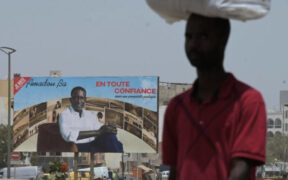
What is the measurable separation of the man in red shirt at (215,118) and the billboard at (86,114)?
154 ft

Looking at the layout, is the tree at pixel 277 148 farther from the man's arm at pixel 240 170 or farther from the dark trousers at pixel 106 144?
the man's arm at pixel 240 170

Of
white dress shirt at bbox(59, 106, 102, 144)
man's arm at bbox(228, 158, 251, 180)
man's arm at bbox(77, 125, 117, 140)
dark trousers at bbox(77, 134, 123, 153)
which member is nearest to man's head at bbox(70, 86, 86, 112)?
white dress shirt at bbox(59, 106, 102, 144)

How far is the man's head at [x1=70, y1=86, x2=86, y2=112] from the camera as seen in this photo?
51594 mm

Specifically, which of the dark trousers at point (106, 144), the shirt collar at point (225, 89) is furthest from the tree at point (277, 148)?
the shirt collar at point (225, 89)

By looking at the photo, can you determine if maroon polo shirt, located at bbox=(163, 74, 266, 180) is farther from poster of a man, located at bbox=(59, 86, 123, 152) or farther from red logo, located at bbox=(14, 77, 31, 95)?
red logo, located at bbox=(14, 77, 31, 95)

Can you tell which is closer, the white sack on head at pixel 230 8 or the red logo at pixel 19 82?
the white sack on head at pixel 230 8

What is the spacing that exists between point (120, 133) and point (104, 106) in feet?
6.55

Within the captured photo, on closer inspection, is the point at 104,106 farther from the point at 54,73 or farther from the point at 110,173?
the point at 54,73

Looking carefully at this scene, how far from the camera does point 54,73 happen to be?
8888 cm

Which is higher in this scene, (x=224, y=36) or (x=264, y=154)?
(x=224, y=36)

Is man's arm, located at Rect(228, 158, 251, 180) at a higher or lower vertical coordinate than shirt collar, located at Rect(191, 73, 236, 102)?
lower

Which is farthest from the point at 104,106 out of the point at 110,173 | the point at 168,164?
the point at 168,164

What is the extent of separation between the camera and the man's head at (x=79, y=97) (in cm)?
5159

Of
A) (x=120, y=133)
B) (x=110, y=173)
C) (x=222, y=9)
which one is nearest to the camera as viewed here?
(x=222, y=9)
